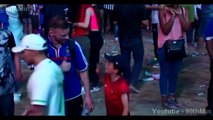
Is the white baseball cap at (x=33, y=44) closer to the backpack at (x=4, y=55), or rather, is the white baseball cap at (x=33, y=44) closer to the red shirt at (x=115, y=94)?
the backpack at (x=4, y=55)

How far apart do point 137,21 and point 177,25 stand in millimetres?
1008

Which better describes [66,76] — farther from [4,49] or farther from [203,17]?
[203,17]

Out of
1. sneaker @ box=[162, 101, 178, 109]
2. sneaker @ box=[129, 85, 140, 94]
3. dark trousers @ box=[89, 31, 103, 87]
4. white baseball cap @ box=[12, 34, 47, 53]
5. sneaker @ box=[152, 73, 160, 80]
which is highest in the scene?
white baseball cap @ box=[12, 34, 47, 53]

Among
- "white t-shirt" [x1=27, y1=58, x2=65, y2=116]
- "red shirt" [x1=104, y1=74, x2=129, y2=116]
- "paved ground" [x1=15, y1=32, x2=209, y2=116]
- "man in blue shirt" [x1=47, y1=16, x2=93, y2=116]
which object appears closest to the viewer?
"white t-shirt" [x1=27, y1=58, x2=65, y2=116]

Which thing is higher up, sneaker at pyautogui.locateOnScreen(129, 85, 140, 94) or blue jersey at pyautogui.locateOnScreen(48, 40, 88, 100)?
blue jersey at pyautogui.locateOnScreen(48, 40, 88, 100)

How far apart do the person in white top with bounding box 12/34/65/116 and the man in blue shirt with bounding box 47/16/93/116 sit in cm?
52

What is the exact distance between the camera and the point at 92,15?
8062mm

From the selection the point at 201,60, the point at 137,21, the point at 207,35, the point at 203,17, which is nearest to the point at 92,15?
the point at 137,21

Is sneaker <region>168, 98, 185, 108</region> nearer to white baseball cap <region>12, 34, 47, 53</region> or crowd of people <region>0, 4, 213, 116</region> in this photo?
crowd of people <region>0, 4, 213, 116</region>

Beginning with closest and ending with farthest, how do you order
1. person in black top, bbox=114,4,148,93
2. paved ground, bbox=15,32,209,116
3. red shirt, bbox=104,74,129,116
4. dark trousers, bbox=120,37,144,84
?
red shirt, bbox=104,74,129,116 < paved ground, bbox=15,32,209,116 < person in black top, bbox=114,4,148,93 < dark trousers, bbox=120,37,144,84

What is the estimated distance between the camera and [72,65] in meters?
5.59

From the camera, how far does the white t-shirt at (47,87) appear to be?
4.54 m

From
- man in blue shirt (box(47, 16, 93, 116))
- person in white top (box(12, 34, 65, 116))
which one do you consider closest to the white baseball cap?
person in white top (box(12, 34, 65, 116))

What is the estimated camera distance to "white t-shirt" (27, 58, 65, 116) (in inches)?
179
